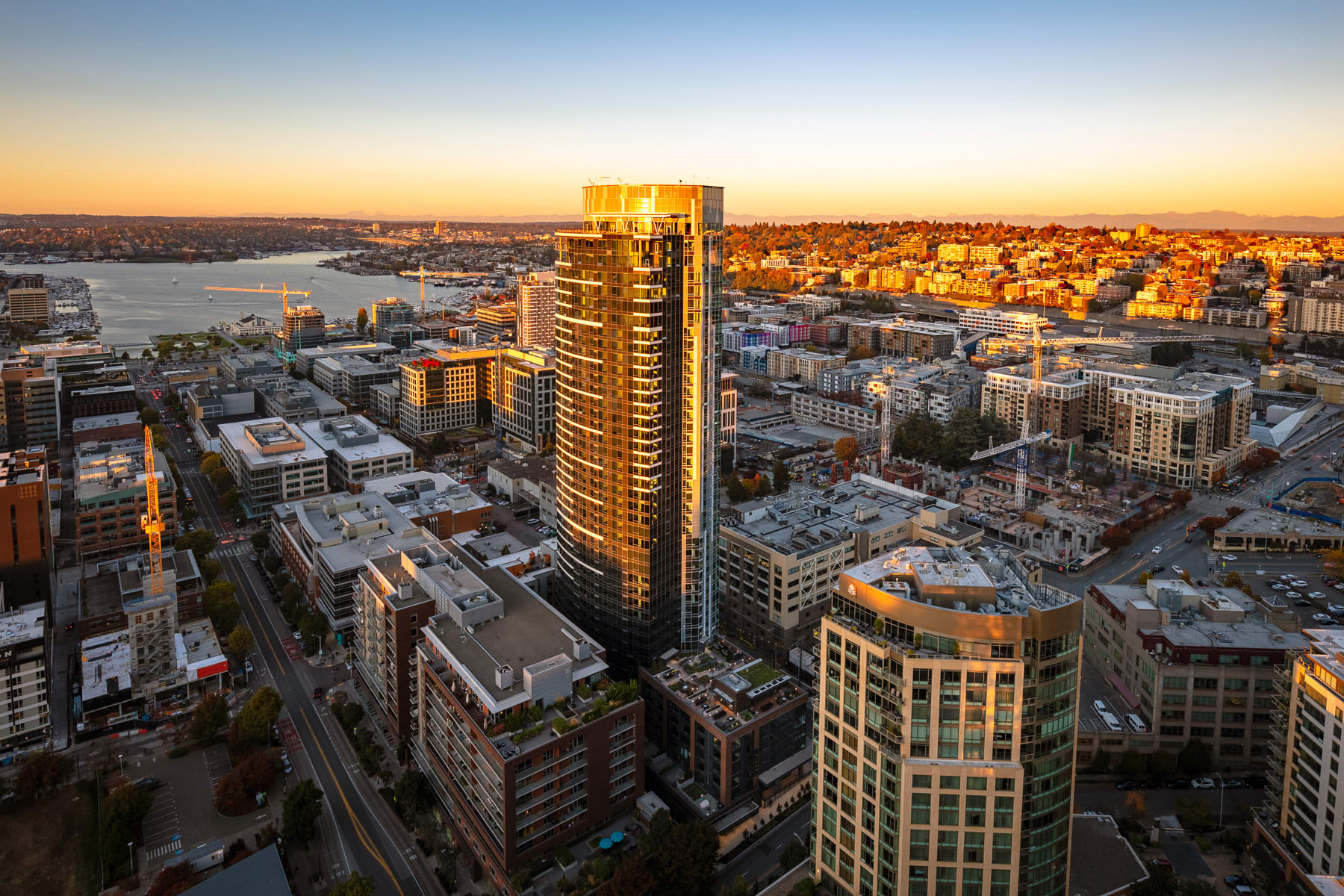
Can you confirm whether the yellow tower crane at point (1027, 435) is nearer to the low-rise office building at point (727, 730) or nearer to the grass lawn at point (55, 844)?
the low-rise office building at point (727, 730)

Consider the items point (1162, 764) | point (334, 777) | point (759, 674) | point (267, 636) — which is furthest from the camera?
point (267, 636)

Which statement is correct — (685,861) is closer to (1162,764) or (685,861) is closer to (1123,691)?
(1162,764)

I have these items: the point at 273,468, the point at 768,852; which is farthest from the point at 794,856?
Answer: the point at 273,468

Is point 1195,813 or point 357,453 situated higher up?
point 357,453

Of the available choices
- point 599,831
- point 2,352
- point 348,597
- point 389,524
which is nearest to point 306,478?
point 389,524

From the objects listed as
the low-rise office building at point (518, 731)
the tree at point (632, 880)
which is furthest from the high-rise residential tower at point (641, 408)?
the tree at point (632, 880)

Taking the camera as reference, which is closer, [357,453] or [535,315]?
[357,453]

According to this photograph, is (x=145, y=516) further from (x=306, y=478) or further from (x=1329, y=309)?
(x=1329, y=309)
